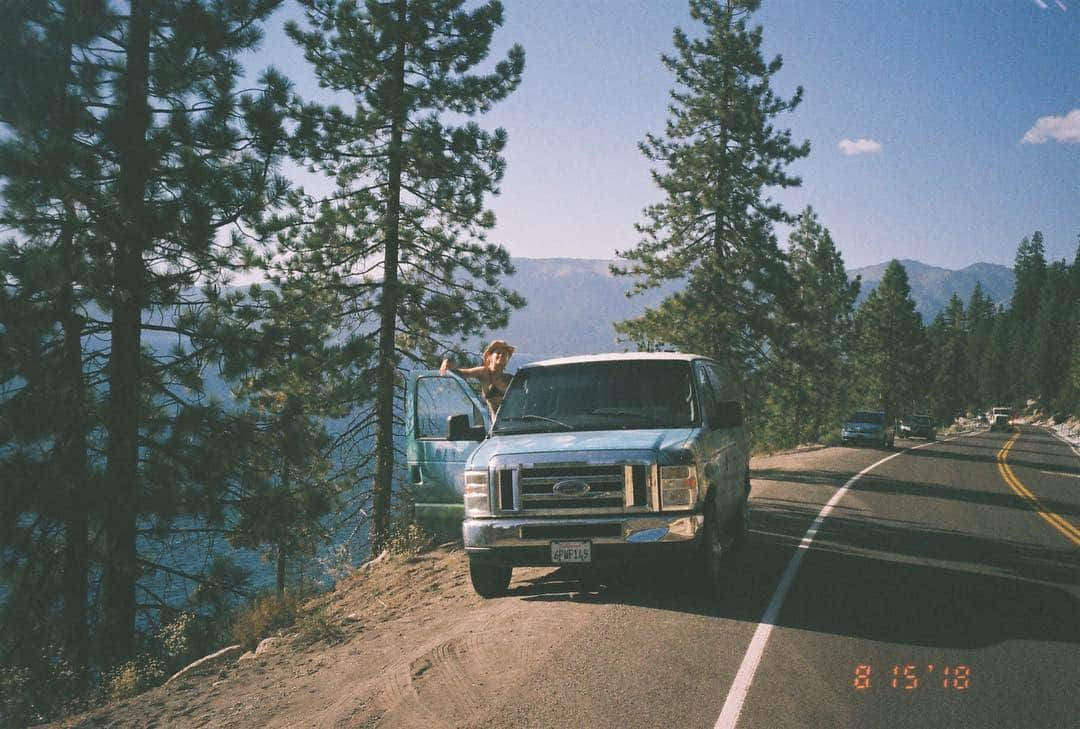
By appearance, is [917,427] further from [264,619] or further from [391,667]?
[391,667]

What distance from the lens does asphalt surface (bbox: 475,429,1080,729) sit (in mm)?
4875

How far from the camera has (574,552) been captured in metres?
6.98

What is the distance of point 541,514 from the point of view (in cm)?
712

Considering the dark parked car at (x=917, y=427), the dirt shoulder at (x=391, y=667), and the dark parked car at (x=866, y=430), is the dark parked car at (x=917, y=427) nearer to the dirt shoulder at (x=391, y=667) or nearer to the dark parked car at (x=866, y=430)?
the dark parked car at (x=866, y=430)

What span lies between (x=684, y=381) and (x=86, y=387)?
24.9ft

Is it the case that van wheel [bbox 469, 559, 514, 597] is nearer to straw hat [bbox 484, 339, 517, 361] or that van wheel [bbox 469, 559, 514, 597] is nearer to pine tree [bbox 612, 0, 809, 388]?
straw hat [bbox 484, 339, 517, 361]

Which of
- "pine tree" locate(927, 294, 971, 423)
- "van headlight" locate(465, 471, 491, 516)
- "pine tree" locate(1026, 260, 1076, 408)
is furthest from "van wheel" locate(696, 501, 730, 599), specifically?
"pine tree" locate(1026, 260, 1076, 408)

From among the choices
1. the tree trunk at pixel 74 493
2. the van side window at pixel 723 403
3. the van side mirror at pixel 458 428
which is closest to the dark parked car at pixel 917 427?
the van side window at pixel 723 403

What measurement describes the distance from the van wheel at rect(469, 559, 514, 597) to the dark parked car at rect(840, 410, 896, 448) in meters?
33.8

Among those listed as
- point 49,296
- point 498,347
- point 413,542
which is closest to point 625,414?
point 498,347

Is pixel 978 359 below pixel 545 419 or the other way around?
the other way around

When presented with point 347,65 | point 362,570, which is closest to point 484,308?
point 347,65

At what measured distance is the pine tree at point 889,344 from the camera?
69.6m

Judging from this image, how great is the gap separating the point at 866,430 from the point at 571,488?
34.8 m
